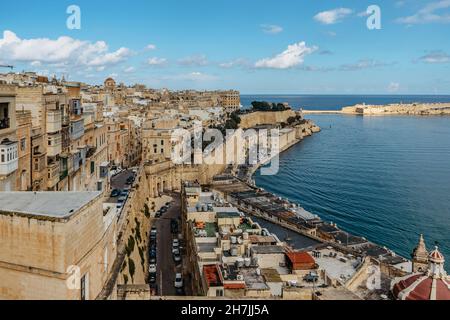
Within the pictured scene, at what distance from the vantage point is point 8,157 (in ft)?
34.5

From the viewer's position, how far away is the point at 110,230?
9203mm

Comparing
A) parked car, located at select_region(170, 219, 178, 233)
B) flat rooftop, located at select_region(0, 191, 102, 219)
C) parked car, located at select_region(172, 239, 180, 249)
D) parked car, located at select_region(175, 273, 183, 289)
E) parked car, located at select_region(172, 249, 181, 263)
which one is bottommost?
parked car, located at select_region(175, 273, 183, 289)

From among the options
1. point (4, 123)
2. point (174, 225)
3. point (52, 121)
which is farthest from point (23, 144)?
point (174, 225)

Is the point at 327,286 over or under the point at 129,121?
under

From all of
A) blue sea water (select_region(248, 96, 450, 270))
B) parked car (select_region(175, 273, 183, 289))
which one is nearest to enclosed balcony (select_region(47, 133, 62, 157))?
parked car (select_region(175, 273, 183, 289))

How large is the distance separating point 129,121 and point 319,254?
20907 mm

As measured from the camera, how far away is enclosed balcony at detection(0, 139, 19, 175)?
1034 centimetres

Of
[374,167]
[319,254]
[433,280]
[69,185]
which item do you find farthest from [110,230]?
[374,167]

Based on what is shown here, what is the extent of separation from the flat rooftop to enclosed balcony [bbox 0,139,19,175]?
313 cm

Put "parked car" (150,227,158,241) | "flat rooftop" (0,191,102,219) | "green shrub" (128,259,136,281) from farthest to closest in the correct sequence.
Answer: "parked car" (150,227,158,241), "green shrub" (128,259,136,281), "flat rooftop" (0,191,102,219)

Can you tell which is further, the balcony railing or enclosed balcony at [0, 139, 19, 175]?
the balcony railing

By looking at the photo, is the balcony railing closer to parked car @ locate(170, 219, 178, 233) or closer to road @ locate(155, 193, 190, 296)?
road @ locate(155, 193, 190, 296)

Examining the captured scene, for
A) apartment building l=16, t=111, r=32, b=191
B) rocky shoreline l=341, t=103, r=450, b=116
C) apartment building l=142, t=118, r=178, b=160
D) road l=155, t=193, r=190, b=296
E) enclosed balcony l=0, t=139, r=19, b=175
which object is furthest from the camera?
rocky shoreline l=341, t=103, r=450, b=116
